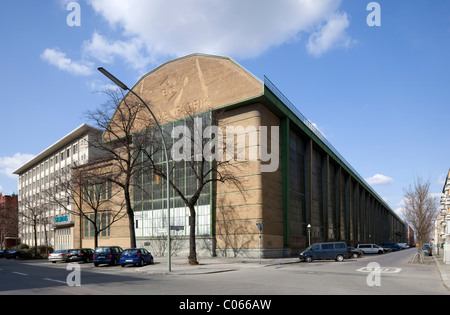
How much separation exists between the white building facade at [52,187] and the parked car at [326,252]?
28188mm

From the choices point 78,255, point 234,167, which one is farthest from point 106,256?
point 234,167

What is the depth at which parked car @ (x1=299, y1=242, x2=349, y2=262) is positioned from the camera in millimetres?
32125

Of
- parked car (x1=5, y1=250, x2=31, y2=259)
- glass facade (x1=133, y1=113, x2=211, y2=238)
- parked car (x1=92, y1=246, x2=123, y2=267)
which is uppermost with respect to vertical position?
glass facade (x1=133, y1=113, x2=211, y2=238)

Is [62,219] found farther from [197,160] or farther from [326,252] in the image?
[326,252]

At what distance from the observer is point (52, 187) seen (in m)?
51.4

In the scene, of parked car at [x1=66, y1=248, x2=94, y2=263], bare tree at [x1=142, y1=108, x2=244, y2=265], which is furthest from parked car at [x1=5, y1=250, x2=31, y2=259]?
bare tree at [x1=142, y1=108, x2=244, y2=265]

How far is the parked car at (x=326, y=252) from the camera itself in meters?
32.1

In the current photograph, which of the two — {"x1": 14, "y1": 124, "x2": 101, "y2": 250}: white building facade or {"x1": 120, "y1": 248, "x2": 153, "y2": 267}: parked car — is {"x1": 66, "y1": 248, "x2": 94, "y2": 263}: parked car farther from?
{"x1": 14, "y1": 124, "x2": 101, "y2": 250}: white building facade

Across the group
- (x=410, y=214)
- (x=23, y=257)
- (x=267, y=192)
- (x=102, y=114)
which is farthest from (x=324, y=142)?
(x=23, y=257)

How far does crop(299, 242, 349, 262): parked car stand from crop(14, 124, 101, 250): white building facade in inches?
1110

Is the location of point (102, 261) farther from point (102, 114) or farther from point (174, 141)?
point (174, 141)

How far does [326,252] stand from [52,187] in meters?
37.9

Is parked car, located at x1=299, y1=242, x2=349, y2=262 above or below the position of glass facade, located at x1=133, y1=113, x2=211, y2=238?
below
